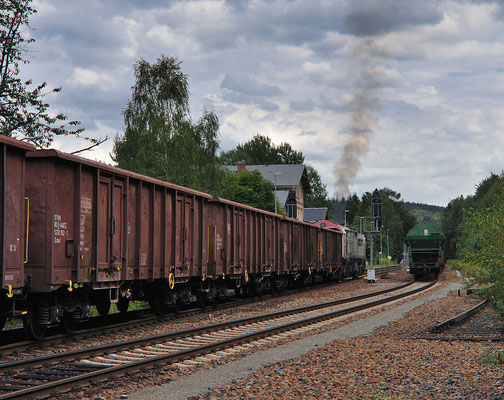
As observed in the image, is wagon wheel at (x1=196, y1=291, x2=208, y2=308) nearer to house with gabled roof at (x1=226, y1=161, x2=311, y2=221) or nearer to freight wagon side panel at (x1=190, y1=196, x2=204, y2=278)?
freight wagon side panel at (x1=190, y1=196, x2=204, y2=278)

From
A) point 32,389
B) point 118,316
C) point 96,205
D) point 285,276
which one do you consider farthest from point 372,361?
point 285,276

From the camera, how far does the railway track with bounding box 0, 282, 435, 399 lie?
27.1 feet

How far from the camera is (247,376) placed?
30.6ft

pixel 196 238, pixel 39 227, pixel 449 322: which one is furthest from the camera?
pixel 196 238

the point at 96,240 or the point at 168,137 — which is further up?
the point at 168,137

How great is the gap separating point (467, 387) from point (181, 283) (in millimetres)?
11616

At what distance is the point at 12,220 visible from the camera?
35.1 feet

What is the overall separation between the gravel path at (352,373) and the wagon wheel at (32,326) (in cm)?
402

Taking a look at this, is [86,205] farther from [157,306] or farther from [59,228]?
[157,306]

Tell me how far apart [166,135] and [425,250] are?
20.4m

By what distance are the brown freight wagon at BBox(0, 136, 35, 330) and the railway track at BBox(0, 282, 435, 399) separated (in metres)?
1.60

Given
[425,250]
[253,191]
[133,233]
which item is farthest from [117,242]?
[253,191]

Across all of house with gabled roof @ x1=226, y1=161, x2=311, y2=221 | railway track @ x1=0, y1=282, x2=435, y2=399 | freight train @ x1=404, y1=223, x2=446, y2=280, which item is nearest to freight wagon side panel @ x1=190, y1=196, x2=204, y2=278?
railway track @ x1=0, y1=282, x2=435, y2=399

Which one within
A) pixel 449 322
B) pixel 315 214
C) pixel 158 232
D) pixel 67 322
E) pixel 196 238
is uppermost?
pixel 315 214
